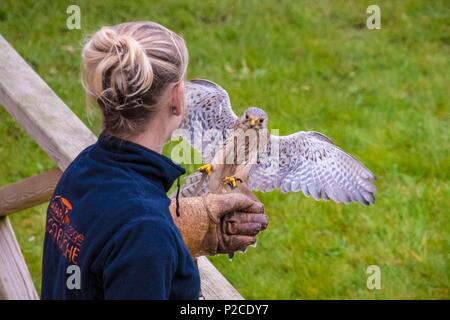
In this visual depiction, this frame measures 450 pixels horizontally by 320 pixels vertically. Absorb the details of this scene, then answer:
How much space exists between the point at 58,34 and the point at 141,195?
17.3 feet

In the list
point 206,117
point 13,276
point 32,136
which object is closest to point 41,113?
point 32,136

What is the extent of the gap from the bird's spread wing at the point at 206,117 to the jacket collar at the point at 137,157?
945mm

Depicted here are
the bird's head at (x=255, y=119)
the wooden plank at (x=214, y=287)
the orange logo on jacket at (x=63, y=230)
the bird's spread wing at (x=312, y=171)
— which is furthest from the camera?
the bird's spread wing at (x=312, y=171)

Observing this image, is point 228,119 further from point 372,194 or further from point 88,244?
point 88,244

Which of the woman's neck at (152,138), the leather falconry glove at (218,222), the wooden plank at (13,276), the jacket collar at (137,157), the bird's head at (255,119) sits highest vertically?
the bird's head at (255,119)

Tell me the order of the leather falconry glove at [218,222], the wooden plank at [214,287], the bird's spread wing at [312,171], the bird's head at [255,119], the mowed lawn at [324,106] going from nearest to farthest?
the leather falconry glove at [218,222] → the wooden plank at [214,287] → the bird's head at [255,119] → the bird's spread wing at [312,171] → the mowed lawn at [324,106]

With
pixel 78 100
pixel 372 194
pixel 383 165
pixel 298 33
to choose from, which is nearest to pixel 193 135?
pixel 372 194

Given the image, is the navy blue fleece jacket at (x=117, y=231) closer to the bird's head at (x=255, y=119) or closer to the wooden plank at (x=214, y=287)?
the wooden plank at (x=214, y=287)

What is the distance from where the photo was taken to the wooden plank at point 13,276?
3.69 meters

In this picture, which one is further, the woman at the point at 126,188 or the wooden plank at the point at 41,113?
the wooden plank at the point at 41,113

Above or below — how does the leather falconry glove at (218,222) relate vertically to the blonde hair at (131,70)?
below

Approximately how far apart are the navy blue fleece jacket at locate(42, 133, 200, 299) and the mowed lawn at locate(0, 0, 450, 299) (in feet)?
5.35

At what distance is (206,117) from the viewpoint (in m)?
3.16

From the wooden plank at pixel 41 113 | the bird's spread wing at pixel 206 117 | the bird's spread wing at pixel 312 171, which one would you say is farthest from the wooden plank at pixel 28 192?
the bird's spread wing at pixel 312 171
